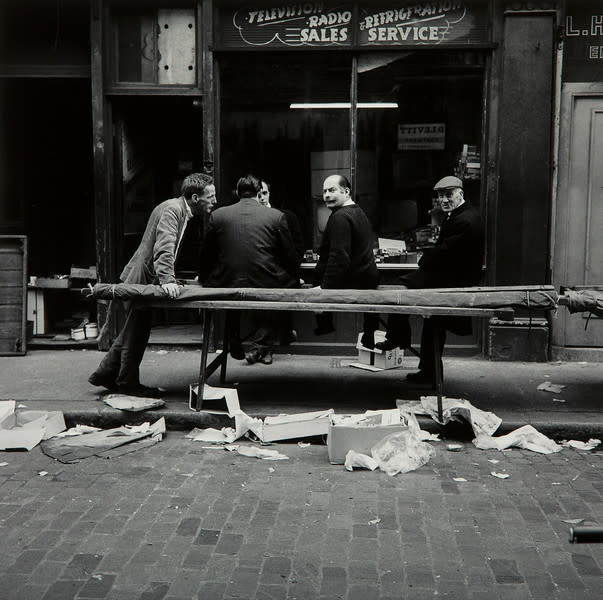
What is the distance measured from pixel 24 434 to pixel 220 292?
5.83 feet

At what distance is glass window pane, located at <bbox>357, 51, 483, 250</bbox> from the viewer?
889cm

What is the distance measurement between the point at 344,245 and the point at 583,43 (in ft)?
11.9

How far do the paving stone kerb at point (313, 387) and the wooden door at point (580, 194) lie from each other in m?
0.98

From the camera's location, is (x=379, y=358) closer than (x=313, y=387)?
No

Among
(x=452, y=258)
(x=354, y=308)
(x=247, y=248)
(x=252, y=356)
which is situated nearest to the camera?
(x=354, y=308)

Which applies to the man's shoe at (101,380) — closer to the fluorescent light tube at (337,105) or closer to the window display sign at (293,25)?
the fluorescent light tube at (337,105)

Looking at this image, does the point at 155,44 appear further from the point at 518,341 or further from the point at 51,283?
the point at 518,341

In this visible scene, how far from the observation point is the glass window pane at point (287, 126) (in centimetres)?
900

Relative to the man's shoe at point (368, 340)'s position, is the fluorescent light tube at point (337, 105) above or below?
above

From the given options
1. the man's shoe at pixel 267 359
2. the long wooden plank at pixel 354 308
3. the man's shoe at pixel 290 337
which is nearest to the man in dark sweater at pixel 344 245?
the long wooden plank at pixel 354 308

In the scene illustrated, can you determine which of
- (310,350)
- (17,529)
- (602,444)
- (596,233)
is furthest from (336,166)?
(17,529)

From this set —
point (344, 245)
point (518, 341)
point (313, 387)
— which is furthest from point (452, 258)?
point (518, 341)

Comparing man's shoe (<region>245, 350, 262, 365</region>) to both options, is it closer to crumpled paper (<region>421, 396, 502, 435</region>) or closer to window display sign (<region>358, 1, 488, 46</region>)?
crumpled paper (<region>421, 396, 502, 435</region>)

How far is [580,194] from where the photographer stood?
28.9ft
